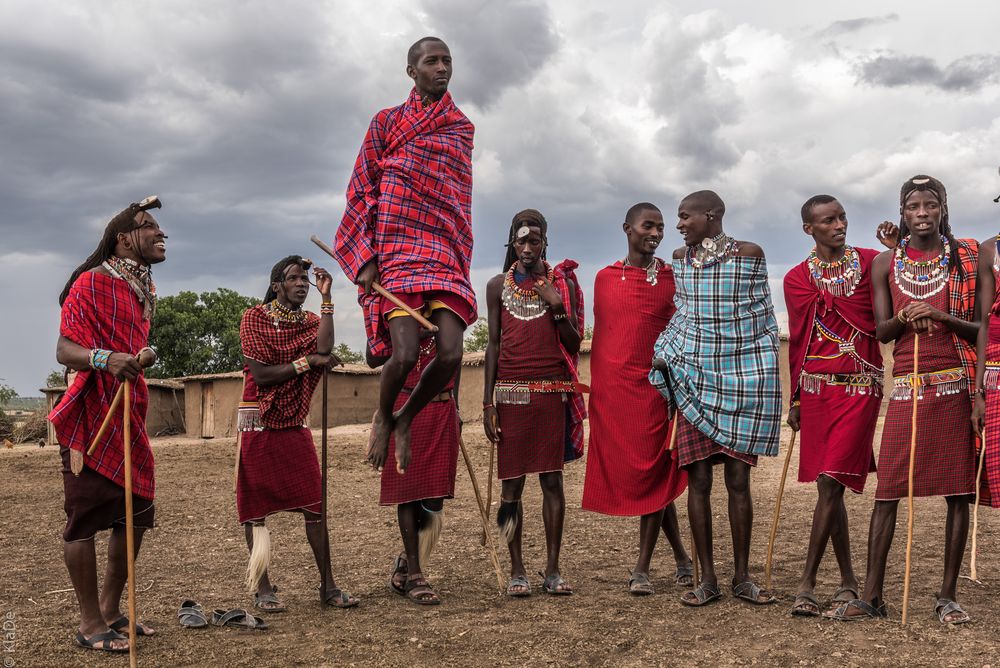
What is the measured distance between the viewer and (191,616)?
501 cm

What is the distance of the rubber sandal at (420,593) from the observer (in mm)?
5387

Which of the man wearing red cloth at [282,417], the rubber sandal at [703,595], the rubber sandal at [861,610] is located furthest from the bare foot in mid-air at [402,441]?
the rubber sandal at [861,610]

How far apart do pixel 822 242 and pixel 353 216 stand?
275 cm

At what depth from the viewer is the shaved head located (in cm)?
541

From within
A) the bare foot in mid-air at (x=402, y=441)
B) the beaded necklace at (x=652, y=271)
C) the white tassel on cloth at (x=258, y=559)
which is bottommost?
the white tassel on cloth at (x=258, y=559)

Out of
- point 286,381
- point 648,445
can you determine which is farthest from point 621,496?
point 286,381

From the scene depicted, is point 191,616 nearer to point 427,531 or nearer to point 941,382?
point 427,531

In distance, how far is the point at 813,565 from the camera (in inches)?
197

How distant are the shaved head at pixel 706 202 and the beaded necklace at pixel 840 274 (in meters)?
0.66

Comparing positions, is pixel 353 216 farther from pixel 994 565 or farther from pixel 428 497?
pixel 994 565

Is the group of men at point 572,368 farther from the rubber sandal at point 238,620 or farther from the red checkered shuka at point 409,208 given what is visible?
the rubber sandal at point 238,620

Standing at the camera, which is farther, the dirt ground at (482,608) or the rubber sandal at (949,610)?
the rubber sandal at (949,610)

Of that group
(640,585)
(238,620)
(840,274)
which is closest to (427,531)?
(238,620)

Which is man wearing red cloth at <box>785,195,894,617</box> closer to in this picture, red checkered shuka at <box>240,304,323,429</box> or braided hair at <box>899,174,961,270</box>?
braided hair at <box>899,174,961,270</box>
